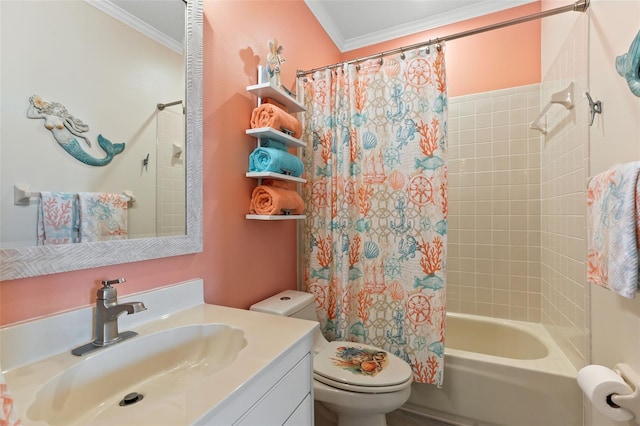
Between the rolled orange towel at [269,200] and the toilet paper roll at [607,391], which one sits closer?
the toilet paper roll at [607,391]

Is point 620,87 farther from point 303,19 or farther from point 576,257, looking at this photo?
point 303,19

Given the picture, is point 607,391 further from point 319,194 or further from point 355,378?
point 319,194

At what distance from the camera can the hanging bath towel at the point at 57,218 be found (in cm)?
73

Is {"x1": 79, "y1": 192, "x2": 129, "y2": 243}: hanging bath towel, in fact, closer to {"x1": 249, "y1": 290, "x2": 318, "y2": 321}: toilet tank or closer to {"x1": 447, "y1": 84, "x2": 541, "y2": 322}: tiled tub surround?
{"x1": 249, "y1": 290, "x2": 318, "y2": 321}: toilet tank

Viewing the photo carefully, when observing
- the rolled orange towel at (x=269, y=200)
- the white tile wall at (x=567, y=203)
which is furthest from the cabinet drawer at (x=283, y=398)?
the white tile wall at (x=567, y=203)

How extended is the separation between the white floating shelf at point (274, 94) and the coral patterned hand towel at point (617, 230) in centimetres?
136

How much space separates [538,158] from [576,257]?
93 centimetres

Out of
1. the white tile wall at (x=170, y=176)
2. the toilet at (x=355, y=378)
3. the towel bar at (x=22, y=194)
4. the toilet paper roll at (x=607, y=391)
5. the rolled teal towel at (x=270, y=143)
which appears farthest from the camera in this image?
the rolled teal towel at (x=270, y=143)

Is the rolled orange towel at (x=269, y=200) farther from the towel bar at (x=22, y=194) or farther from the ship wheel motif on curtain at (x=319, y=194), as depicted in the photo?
the towel bar at (x=22, y=194)

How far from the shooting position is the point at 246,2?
4.75 feet

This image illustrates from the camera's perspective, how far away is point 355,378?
1289mm

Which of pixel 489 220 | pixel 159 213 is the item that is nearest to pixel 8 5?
pixel 159 213

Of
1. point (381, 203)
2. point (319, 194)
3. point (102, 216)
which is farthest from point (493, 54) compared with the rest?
point (102, 216)

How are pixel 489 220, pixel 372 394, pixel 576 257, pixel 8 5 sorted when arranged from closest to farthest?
pixel 8 5, pixel 372 394, pixel 576 257, pixel 489 220
